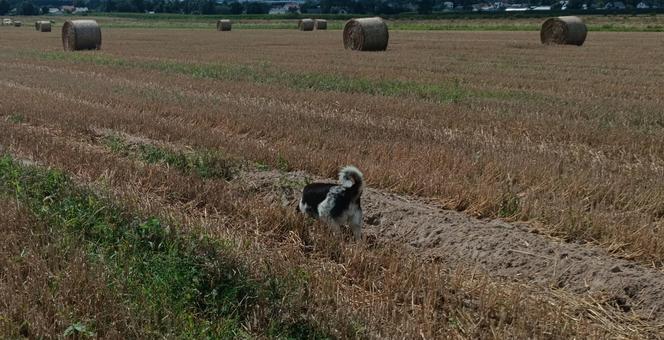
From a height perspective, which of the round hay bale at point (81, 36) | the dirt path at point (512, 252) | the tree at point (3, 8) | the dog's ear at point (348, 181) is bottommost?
the dirt path at point (512, 252)

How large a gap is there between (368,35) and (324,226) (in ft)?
74.4

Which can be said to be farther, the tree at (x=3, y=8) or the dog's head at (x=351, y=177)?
the tree at (x=3, y=8)

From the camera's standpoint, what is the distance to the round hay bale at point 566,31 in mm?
29109

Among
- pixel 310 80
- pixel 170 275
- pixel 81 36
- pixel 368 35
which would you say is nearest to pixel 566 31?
pixel 368 35

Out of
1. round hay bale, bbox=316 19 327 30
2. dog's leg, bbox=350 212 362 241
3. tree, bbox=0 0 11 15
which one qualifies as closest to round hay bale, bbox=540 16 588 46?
dog's leg, bbox=350 212 362 241

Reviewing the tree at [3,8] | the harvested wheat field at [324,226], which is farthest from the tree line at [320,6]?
the harvested wheat field at [324,226]

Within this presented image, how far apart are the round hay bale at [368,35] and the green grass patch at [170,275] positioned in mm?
22393

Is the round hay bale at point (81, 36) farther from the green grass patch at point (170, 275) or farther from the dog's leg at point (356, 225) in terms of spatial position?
the dog's leg at point (356, 225)

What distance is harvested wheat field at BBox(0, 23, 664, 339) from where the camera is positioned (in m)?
3.73

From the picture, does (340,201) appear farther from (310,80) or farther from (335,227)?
(310,80)

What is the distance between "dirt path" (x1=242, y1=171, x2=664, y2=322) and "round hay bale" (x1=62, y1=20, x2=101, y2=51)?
80.0ft

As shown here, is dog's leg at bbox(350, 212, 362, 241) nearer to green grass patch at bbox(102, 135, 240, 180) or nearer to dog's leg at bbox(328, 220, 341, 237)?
dog's leg at bbox(328, 220, 341, 237)

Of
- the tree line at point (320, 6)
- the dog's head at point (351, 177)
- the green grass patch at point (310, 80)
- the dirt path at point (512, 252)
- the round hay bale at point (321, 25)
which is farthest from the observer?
the tree line at point (320, 6)

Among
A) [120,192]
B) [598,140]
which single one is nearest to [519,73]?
[598,140]
